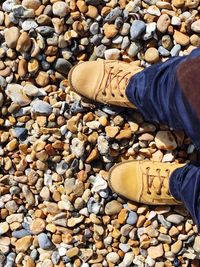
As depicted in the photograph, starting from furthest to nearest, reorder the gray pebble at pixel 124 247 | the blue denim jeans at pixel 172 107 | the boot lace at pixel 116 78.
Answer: the gray pebble at pixel 124 247 < the boot lace at pixel 116 78 < the blue denim jeans at pixel 172 107

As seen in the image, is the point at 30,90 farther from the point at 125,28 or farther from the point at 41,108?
the point at 125,28

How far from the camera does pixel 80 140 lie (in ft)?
6.39

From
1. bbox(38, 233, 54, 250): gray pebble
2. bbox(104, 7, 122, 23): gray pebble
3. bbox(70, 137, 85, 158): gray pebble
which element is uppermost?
bbox(104, 7, 122, 23): gray pebble

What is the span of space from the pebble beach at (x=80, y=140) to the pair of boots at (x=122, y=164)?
40mm

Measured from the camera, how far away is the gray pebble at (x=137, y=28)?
6.28 ft

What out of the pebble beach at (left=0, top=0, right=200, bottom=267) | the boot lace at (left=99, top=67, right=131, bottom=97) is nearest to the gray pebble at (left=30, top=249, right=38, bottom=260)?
the pebble beach at (left=0, top=0, right=200, bottom=267)

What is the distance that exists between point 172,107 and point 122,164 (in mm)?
376

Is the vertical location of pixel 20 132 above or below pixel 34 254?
above

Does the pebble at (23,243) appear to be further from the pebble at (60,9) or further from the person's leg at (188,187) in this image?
the pebble at (60,9)

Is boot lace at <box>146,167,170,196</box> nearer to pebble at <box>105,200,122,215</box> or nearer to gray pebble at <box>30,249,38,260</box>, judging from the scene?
pebble at <box>105,200,122,215</box>

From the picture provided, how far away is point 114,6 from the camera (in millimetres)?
1950

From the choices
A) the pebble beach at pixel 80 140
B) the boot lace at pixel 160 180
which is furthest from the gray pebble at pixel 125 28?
the boot lace at pixel 160 180

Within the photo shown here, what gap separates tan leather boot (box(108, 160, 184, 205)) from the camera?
1.92 meters

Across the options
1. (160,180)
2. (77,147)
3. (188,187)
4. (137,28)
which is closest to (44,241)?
(77,147)
